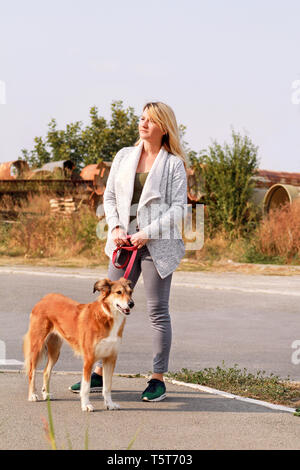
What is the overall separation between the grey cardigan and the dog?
17.0 inches

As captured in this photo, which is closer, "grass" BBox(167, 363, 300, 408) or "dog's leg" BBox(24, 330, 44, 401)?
"dog's leg" BBox(24, 330, 44, 401)

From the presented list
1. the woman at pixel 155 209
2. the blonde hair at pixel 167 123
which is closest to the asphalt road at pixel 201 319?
the woman at pixel 155 209

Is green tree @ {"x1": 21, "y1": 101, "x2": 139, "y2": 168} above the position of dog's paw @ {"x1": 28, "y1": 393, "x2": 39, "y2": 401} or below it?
above

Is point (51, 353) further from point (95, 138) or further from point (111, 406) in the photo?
point (95, 138)

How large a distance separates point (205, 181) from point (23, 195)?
7.80m

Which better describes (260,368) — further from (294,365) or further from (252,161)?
(252,161)

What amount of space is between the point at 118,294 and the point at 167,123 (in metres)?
1.42

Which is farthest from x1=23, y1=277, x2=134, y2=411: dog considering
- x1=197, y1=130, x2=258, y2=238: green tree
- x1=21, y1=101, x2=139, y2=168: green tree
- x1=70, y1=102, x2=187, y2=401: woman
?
x1=21, y1=101, x2=139, y2=168: green tree

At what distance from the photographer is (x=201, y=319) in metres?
10.6

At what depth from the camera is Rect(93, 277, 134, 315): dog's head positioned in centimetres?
471

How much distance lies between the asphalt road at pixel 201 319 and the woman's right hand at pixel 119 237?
196 centimetres

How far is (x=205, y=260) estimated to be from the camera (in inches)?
762

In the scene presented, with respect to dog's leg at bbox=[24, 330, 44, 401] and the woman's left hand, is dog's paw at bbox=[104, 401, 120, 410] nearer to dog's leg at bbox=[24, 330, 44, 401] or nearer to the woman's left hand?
dog's leg at bbox=[24, 330, 44, 401]

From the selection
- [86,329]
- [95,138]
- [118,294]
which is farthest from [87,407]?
[95,138]
